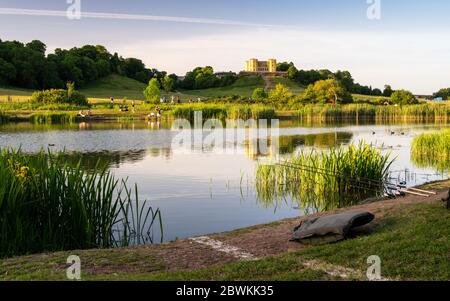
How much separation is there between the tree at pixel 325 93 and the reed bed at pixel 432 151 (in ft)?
211

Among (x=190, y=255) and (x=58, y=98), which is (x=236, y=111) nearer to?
(x=58, y=98)

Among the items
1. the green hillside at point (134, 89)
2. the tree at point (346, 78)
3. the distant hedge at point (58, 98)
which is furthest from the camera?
the tree at point (346, 78)

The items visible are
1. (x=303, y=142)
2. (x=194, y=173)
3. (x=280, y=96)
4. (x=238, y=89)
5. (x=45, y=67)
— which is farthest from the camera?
(x=238, y=89)

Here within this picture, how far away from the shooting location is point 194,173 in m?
25.0

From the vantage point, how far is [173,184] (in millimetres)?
21906

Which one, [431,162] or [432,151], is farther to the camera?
[432,151]

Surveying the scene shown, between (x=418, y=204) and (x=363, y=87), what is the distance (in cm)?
14709

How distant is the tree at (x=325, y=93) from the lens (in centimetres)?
9494

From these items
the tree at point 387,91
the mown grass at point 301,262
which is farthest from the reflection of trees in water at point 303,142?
the tree at point 387,91

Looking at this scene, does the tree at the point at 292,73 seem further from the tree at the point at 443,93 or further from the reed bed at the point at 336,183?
the reed bed at the point at 336,183

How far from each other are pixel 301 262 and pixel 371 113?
73.8 metres

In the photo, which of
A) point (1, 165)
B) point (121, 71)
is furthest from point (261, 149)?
point (121, 71)

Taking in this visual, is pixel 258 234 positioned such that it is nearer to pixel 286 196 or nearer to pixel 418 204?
pixel 418 204

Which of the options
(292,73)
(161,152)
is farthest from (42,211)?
(292,73)
